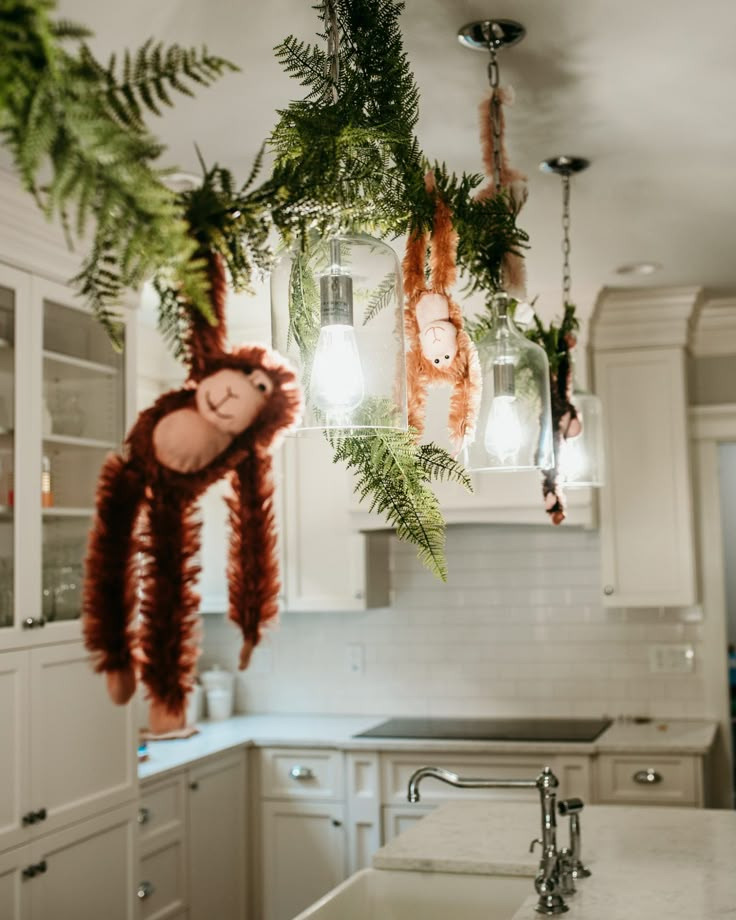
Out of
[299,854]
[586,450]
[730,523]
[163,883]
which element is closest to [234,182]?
[586,450]

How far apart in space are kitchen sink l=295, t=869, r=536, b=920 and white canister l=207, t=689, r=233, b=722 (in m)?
2.39

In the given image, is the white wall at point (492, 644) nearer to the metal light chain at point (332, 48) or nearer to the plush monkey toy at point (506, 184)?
the plush monkey toy at point (506, 184)

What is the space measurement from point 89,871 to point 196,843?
3.22 ft

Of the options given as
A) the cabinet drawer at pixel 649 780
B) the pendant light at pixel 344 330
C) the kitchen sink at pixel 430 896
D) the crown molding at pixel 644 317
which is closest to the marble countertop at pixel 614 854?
the kitchen sink at pixel 430 896

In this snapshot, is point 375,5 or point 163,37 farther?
point 163,37

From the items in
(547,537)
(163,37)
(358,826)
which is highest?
(163,37)

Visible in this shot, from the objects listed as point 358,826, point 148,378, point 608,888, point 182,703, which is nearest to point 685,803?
point 358,826

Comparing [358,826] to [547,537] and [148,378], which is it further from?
[148,378]

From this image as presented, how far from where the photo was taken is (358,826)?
418cm

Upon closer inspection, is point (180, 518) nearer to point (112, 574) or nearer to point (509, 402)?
point (112, 574)

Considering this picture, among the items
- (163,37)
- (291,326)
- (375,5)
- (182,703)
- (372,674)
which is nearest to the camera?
(182,703)

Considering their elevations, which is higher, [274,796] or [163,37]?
[163,37]

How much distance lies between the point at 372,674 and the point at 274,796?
0.73m

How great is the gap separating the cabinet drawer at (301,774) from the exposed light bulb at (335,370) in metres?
3.28
